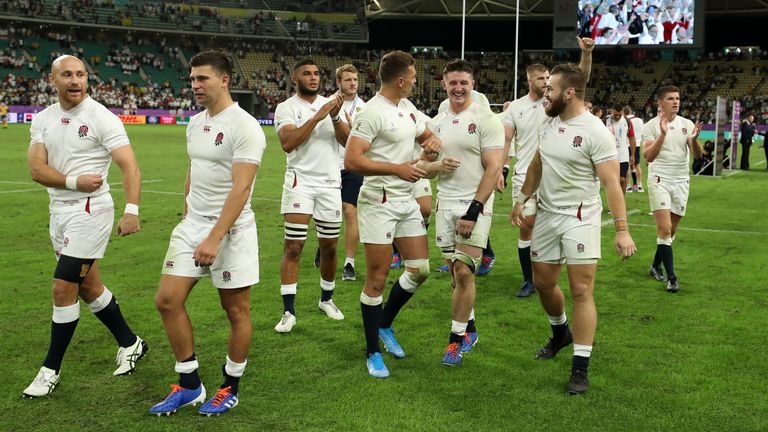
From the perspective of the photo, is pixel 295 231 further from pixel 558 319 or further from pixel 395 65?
pixel 558 319

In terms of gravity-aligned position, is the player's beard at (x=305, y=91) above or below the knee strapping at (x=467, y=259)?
above

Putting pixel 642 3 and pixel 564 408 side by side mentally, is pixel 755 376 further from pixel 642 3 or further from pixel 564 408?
pixel 642 3

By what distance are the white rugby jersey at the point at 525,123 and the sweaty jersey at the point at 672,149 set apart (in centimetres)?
164

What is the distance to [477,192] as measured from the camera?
20.4 ft

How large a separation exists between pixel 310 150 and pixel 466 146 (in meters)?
1.95

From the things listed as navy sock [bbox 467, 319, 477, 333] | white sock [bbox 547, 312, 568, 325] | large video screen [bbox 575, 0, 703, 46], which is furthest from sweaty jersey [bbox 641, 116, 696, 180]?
large video screen [bbox 575, 0, 703, 46]

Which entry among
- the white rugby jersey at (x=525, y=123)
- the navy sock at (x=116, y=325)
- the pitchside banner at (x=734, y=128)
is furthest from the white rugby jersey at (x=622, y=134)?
the navy sock at (x=116, y=325)

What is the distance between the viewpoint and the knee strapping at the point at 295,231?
7.44 meters

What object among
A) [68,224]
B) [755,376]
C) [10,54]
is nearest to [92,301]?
[68,224]

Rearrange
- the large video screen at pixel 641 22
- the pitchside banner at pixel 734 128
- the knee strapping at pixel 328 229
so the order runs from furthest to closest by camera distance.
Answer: the large video screen at pixel 641 22 → the pitchside banner at pixel 734 128 → the knee strapping at pixel 328 229

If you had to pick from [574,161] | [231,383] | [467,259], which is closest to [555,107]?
[574,161]

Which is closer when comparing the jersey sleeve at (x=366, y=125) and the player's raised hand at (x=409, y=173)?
the player's raised hand at (x=409, y=173)

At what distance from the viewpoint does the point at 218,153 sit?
499 cm

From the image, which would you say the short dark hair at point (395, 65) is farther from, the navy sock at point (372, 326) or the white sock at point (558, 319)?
the white sock at point (558, 319)
